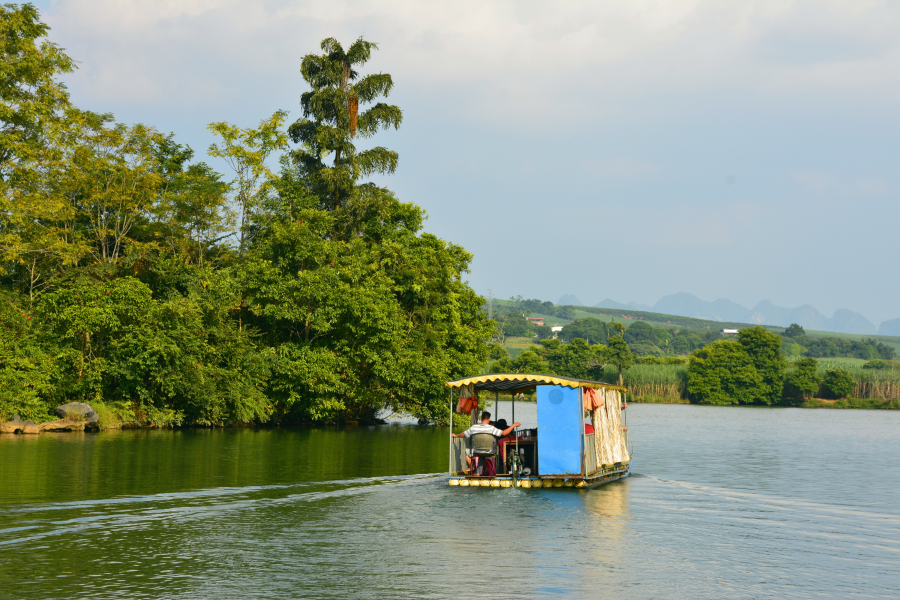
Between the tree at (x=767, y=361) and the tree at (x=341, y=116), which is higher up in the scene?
the tree at (x=341, y=116)

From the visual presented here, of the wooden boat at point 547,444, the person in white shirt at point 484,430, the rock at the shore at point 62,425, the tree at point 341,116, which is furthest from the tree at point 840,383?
the person in white shirt at point 484,430

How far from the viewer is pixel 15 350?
37.7 m

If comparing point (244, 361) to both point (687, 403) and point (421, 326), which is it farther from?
point (687, 403)

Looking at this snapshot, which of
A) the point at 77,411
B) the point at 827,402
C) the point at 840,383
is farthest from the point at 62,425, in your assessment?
the point at 827,402

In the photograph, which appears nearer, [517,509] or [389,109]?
[517,509]

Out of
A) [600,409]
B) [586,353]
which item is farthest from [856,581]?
[586,353]

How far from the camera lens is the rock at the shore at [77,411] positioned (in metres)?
→ 38.0

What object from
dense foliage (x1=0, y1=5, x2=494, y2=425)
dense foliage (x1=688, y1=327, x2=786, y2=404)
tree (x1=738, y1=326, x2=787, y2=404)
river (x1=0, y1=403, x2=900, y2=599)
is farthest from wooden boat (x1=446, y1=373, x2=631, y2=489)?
tree (x1=738, y1=326, x2=787, y2=404)

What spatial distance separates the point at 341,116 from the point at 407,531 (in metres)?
42.6

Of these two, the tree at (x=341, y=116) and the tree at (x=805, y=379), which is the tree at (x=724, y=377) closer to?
the tree at (x=805, y=379)

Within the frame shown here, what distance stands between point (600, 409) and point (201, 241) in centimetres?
3582

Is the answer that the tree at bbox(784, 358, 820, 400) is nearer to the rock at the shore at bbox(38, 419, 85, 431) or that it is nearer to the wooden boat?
the wooden boat

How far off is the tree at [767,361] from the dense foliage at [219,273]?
71.8 m

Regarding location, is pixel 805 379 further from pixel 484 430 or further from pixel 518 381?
pixel 484 430
